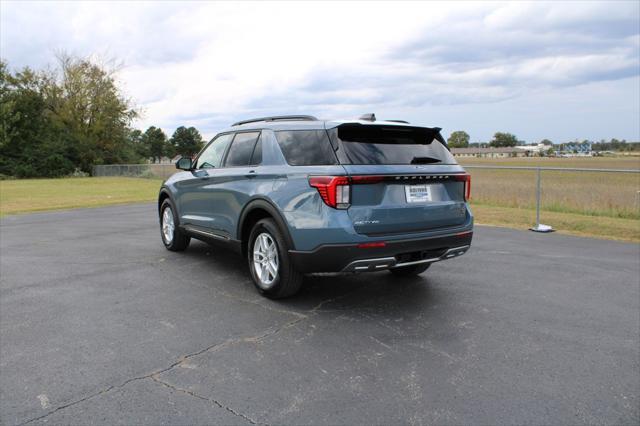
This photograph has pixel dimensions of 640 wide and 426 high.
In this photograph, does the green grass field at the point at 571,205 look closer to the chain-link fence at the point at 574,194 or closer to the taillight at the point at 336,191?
the chain-link fence at the point at 574,194

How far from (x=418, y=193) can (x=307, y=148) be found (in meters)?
1.12

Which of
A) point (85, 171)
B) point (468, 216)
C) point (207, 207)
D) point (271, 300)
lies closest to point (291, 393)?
point (271, 300)

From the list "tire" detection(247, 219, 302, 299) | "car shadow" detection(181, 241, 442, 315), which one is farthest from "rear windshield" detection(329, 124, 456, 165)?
"car shadow" detection(181, 241, 442, 315)

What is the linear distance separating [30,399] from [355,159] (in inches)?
117

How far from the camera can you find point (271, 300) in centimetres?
498

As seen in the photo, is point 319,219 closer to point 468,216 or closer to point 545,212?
point 468,216

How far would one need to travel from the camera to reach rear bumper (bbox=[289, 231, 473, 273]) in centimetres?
423

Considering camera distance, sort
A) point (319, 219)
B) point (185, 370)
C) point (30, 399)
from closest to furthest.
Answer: point (30, 399) → point (185, 370) → point (319, 219)

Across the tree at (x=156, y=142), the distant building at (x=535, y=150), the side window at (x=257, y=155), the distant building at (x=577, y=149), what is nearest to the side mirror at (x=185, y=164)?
the side window at (x=257, y=155)

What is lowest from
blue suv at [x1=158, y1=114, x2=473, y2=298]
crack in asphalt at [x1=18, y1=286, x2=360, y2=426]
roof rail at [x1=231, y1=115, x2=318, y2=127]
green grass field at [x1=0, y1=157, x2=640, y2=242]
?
crack in asphalt at [x1=18, y1=286, x2=360, y2=426]

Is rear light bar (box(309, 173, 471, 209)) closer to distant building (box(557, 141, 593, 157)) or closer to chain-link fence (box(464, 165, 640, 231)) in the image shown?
chain-link fence (box(464, 165, 640, 231))

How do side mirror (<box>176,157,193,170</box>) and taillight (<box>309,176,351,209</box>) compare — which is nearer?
taillight (<box>309,176,351,209</box>)

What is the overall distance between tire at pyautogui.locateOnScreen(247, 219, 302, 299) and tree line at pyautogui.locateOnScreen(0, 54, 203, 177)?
47511mm

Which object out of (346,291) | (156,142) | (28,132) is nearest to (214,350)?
(346,291)
